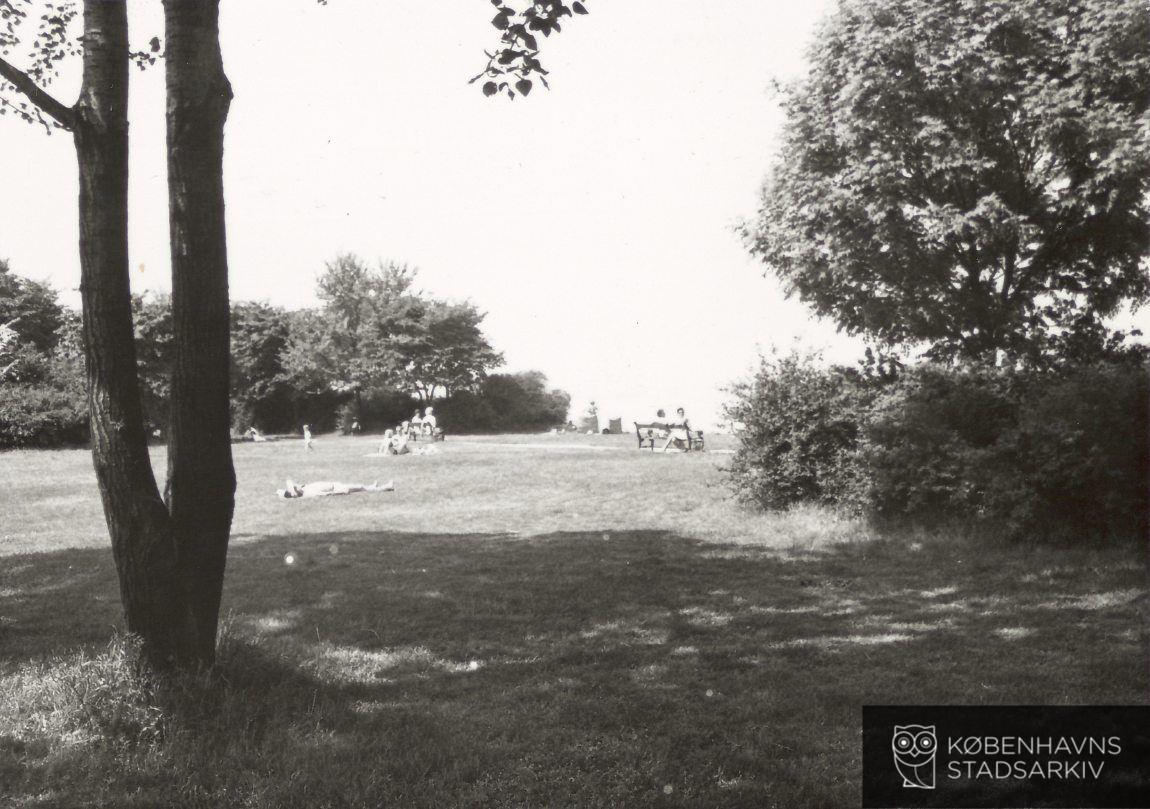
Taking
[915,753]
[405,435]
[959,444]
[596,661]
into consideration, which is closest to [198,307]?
[596,661]

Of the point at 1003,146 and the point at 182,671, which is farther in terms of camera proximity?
the point at 1003,146

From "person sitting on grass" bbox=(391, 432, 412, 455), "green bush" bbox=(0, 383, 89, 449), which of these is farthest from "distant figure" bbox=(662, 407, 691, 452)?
"green bush" bbox=(0, 383, 89, 449)

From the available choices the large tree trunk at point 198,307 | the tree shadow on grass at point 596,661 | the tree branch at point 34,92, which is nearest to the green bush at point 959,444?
the tree shadow on grass at point 596,661

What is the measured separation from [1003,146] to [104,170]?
13.0 m

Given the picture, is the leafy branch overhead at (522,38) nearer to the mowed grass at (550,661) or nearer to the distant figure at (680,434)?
the mowed grass at (550,661)

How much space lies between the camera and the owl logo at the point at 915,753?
417 centimetres

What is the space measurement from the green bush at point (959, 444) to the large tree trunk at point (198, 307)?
8.82 metres

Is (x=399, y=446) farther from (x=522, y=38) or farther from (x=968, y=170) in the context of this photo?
(x=522, y=38)

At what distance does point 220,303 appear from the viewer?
5.01m

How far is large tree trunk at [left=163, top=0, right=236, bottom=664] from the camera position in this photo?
485 cm

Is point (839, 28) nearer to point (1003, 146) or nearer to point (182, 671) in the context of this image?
point (1003, 146)

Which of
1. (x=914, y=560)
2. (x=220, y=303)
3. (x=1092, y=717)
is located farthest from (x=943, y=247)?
(x=220, y=303)

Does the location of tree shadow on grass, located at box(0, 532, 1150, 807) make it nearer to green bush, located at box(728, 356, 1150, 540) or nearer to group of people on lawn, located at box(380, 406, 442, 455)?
green bush, located at box(728, 356, 1150, 540)

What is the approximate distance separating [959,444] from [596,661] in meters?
6.67
